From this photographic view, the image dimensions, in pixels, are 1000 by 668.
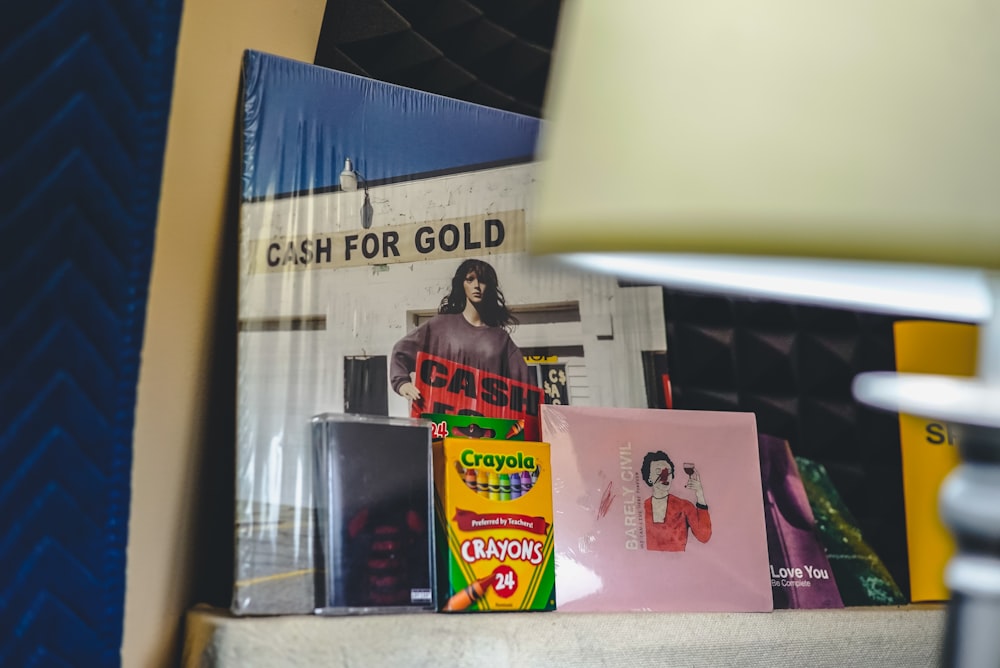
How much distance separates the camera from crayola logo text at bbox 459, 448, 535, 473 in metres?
1.08

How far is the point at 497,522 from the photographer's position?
1.08 meters

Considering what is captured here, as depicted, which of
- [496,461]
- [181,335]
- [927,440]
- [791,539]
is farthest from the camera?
[927,440]

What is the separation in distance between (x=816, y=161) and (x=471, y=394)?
0.73 m

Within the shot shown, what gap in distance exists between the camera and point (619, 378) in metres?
1.23

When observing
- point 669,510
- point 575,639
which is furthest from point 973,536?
point 669,510

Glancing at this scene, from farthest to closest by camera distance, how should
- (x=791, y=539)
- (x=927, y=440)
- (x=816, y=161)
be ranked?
(x=927, y=440)
(x=791, y=539)
(x=816, y=161)

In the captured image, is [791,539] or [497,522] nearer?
[497,522]


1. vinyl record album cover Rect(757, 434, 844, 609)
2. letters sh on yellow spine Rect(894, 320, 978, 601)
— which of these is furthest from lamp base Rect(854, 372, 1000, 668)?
letters sh on yellow spine Rect(894, 320, 978, 601)

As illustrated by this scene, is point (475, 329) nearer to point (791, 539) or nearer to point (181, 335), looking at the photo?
point (181, 335)

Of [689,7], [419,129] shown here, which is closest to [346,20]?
[419,129]

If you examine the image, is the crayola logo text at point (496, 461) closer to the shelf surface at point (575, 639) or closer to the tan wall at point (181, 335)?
the shelf surface at point (575, 639)

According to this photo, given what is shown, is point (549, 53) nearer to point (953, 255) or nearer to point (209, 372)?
point (209, 372)

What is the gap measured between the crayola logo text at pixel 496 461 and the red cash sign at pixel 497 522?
0.19ft

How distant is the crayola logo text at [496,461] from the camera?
3.55ft
